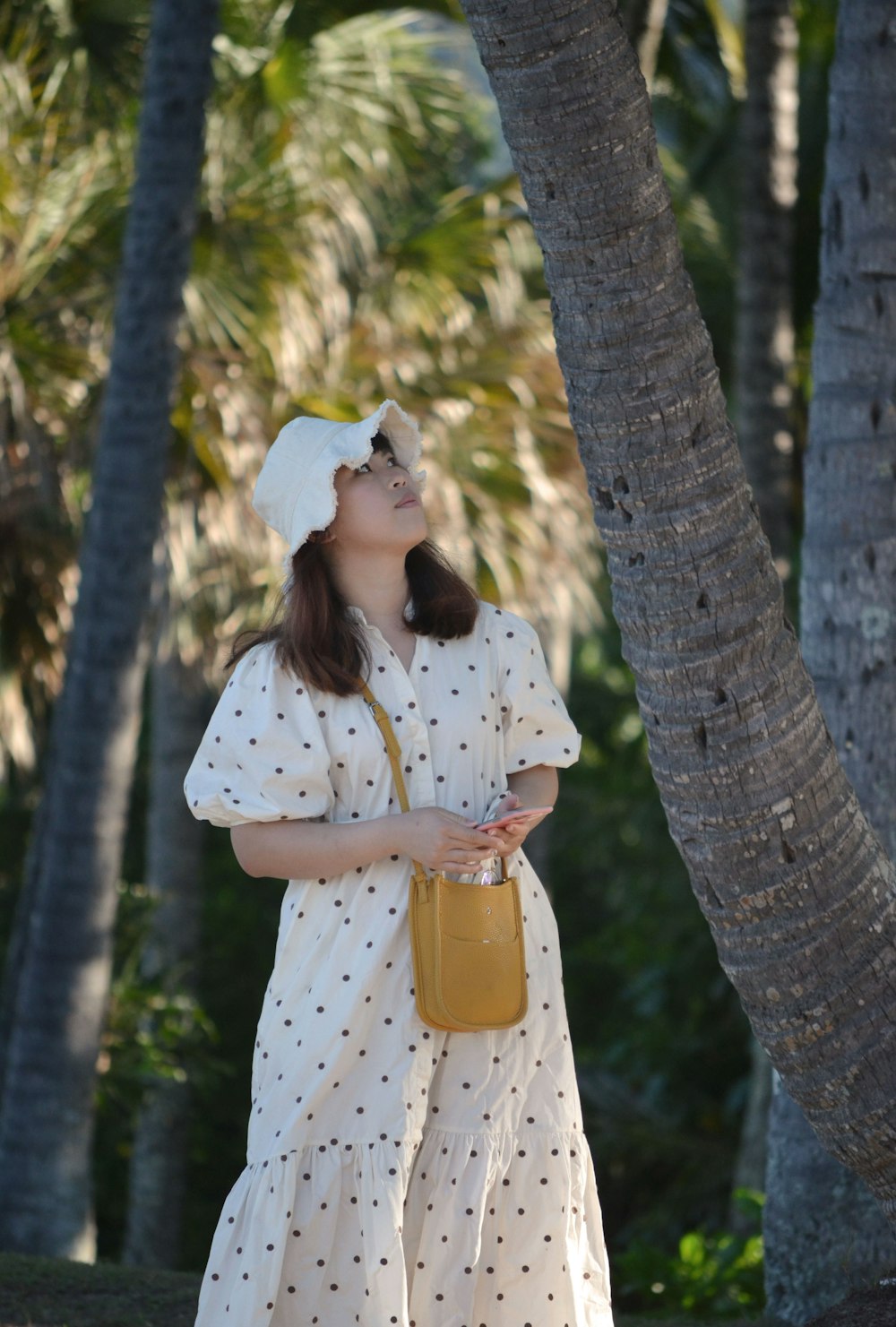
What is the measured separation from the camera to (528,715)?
266 cm

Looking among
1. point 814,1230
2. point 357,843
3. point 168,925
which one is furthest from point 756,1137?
point 357,843

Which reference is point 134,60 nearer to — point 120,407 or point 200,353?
point 200,353

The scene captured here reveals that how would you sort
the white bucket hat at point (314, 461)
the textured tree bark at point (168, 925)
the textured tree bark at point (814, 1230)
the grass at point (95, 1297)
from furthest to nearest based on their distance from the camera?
the textured tree bark at point (168, 925), the textured tree bark at point (814, 1230), the grass at point (95, 1297), the white bucket hat at point (314, 461)

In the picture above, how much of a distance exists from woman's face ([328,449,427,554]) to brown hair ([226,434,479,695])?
0.26 ft

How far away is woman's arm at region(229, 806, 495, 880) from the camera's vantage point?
7.63 ft

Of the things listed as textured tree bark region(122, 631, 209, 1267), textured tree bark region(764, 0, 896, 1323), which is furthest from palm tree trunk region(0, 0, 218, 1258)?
textured tree bark region(122, 631, 209, 1267)

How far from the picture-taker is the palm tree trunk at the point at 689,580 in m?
2.36

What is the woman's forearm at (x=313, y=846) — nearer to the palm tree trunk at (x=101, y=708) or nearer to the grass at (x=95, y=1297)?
the grass at (x=95, y=1297)

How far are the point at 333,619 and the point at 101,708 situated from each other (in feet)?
10.8

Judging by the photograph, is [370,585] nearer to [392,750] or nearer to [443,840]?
[392,750]

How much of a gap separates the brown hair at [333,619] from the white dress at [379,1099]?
38mm

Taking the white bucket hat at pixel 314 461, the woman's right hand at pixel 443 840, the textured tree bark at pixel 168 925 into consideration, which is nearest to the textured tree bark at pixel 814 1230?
the woman's right hand at pixel 443 840

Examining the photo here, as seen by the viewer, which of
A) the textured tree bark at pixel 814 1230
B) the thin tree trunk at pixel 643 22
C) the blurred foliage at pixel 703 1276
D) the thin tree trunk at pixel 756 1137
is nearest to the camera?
the textured tree bark at pixel 814 1230

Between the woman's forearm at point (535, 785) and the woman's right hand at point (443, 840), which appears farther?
the woman's forearm at point (535, 785)
